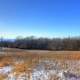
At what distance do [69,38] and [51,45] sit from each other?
3.50 meters

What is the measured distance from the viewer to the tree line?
40.8m

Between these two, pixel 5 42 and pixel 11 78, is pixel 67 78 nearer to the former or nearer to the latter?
pixel 11 78

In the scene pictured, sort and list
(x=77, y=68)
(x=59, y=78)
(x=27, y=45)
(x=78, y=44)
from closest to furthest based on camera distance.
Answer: (x=59, y=78) < (x=77, y=68) < (x=78, y=44) < (x=27, y=45)

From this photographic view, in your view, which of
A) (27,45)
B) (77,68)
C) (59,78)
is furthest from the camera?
(27,45)

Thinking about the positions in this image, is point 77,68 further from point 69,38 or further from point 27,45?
point 27,45

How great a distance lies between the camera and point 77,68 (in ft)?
43.4

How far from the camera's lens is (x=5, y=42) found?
44438 mm

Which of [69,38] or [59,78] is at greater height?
[69,38]

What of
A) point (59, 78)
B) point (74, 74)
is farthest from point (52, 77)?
point (74, 74)

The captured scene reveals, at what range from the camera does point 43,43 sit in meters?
43.3

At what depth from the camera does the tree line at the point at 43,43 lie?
40.8 m

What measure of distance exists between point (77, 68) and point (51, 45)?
28.8 m

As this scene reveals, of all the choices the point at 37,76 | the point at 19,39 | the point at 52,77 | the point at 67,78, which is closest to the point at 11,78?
the point at 37,76

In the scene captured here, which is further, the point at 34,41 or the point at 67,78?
the point at 34,41
